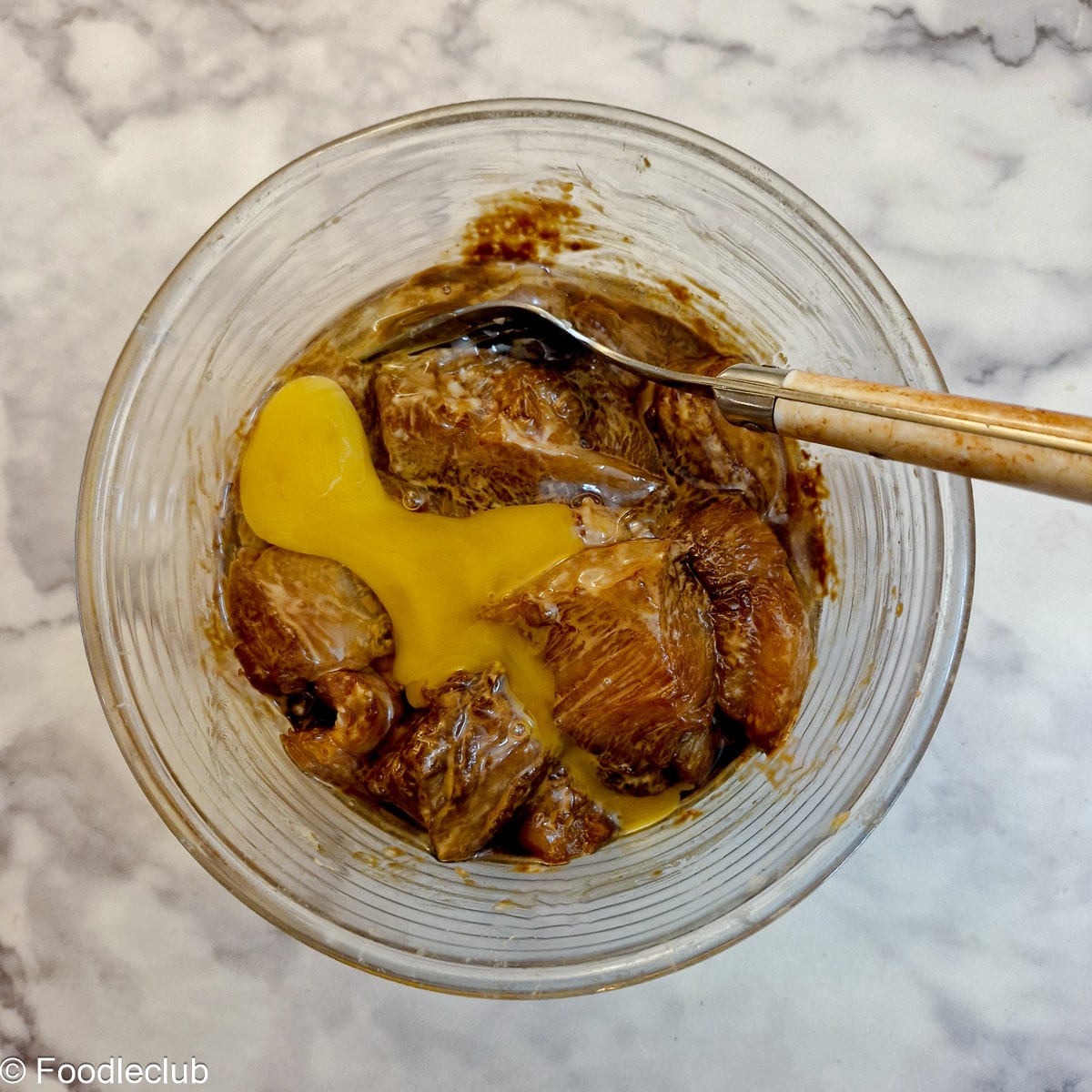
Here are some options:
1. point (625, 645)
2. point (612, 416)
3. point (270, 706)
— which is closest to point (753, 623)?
point (625, 645)

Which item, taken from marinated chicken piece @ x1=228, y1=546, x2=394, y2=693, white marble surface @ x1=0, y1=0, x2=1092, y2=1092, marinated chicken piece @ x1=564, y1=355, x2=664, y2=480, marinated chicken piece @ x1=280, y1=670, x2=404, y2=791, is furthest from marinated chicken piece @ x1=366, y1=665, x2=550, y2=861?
white marble surface @ x1=0, y1=0, x2=1092, y2=1092

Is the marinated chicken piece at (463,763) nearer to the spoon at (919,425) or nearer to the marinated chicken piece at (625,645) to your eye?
the marinated chicken piece at (625,645)

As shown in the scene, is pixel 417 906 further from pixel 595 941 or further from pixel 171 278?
pixel 171 278

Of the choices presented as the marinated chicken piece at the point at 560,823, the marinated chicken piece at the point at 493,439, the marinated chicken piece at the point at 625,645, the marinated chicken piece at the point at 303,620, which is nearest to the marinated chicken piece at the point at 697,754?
the marinated chicken piece at the point at 625,645

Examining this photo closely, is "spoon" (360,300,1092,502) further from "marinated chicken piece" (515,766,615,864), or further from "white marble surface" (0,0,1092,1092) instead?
"white marble surface" (0,0,1092,1092)

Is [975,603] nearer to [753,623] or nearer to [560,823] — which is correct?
[753,623]

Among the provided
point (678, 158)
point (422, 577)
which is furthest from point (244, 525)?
point (678, 158)
